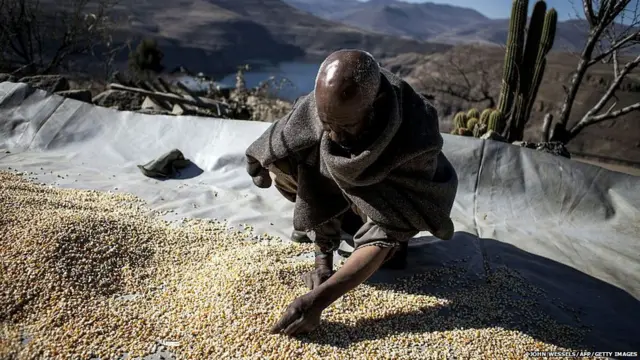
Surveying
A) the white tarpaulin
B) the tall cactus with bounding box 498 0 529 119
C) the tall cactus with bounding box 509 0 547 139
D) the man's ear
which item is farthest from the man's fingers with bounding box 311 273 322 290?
the tall cactus with bounding box 498 0 529 119

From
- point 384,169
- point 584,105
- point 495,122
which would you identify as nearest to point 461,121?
point 495,122

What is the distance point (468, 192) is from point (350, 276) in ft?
6.26

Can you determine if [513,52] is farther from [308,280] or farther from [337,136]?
[337,136]

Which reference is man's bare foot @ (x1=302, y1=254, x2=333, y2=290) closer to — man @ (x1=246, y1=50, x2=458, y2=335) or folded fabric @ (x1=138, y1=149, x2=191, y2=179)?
man @ (x1=246, y1=50, x2=458, y2=335)

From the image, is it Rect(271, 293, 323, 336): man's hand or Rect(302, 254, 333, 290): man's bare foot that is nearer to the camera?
Rect(271, 293, 323, 336): man's hand

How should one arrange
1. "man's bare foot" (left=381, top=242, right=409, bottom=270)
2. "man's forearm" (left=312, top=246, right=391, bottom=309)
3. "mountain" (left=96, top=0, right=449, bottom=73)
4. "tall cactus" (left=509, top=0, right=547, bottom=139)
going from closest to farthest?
"man's forearm" (left=312, top=246, right=391, bottom=309) → "man's bare foot" (left=381, top=242, right=409, bottom=270) → "tall cactus" (left=509, top=0, right=547, bottom=139) → "mountain" (left=96, top=0, right=449, bottom=73)

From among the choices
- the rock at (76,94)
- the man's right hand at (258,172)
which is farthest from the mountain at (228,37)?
the man's right hand at (258,172)

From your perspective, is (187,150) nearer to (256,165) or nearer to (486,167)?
(256,165)

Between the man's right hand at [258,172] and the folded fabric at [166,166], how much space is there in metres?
1.45

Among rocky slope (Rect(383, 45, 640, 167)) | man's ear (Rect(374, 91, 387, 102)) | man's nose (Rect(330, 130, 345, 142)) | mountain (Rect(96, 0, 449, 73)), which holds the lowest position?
mountain (Rect(96, 0, 449, 73))

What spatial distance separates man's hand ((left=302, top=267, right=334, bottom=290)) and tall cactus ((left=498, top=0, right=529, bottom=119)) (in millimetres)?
4466

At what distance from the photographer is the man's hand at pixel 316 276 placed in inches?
74.0

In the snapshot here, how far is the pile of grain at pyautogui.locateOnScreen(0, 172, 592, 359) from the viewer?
152cm

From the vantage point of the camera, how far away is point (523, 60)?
5367 mm
